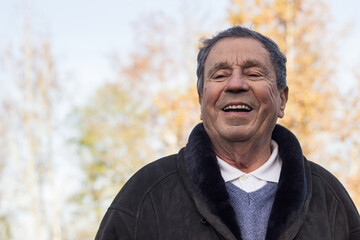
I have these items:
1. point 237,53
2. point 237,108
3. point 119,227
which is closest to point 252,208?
point 237,108

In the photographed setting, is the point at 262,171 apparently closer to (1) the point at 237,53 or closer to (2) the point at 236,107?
(2) the point at 236,107

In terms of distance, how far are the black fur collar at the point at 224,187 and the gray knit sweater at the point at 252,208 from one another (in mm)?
51

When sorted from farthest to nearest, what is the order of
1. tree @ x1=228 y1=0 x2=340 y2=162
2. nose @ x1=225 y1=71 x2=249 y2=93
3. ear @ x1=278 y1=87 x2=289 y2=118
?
tree @ x1=228 y1=0 x2=340 y2=162 < ear @ x1=278 y1=87 x2=289 y2=118 < nose @ x1=225 y1=71 x2=249 y2=93

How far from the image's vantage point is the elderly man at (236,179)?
2.04 meters

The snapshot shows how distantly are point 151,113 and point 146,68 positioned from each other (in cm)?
175

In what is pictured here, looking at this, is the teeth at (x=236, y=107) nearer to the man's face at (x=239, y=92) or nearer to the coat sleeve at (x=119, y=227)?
the man's face at (x=239, y=92)

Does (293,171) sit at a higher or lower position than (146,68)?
lower

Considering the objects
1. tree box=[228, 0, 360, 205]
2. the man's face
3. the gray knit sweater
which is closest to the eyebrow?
the man's face

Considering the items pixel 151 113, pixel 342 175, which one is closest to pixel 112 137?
pixel 151 113

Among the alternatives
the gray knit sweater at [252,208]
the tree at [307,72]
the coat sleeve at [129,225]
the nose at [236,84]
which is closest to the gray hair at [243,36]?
the nose at [236,84]

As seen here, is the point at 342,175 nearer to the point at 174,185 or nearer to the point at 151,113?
the point at 151,113

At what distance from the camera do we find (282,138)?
242 cm

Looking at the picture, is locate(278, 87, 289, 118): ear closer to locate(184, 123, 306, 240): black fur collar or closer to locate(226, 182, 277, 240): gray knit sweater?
locate(184, 123, 306, 240): black fur collar

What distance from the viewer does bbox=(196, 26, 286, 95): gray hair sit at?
7.52 ft
